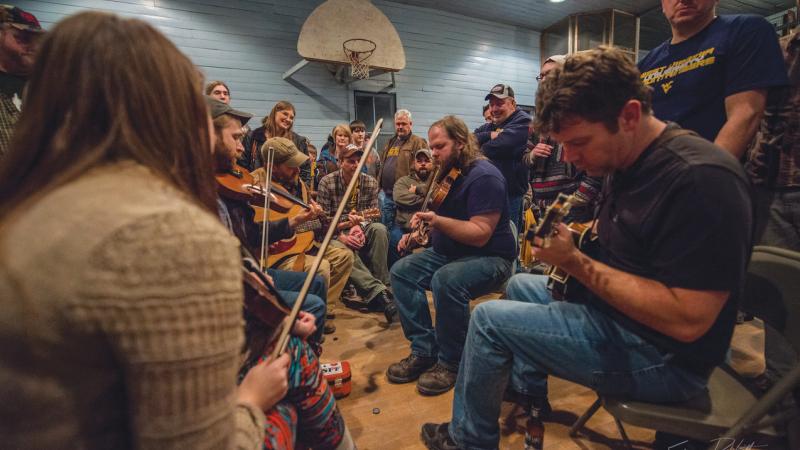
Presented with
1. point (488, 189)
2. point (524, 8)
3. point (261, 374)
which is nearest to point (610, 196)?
point (488, 189)

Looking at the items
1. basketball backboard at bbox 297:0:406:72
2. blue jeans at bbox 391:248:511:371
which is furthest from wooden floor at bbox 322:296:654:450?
basketball backboard at bbox 297:0:406:72

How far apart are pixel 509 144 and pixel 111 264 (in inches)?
135

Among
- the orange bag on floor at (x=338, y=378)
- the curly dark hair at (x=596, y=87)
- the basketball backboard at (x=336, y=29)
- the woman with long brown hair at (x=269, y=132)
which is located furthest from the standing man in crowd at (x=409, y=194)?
the basketball backboard at (x=336, y=29)

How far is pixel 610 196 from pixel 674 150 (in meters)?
0.25

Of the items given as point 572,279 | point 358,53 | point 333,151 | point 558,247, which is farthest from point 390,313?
point 358,53

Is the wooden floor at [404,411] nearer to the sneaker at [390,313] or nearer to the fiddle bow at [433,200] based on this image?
the sneaker at [390,313]

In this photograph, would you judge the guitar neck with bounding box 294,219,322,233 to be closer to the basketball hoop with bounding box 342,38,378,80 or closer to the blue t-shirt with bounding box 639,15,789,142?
the blue t-shirt with bounding box 639,15,789,142

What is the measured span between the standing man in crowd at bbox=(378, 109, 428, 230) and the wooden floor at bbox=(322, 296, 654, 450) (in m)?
2.12

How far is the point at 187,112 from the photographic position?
0.68 meters

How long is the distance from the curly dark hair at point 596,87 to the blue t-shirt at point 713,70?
0.85 meters

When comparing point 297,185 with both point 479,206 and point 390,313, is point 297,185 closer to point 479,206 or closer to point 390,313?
point 390,313

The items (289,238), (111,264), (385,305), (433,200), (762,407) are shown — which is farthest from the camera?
(385,305)

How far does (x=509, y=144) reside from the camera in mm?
3551

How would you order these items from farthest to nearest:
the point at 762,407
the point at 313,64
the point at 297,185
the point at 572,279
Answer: the point at 313,64
the point at 297,185
the point at 572,279
the point at 762,407
